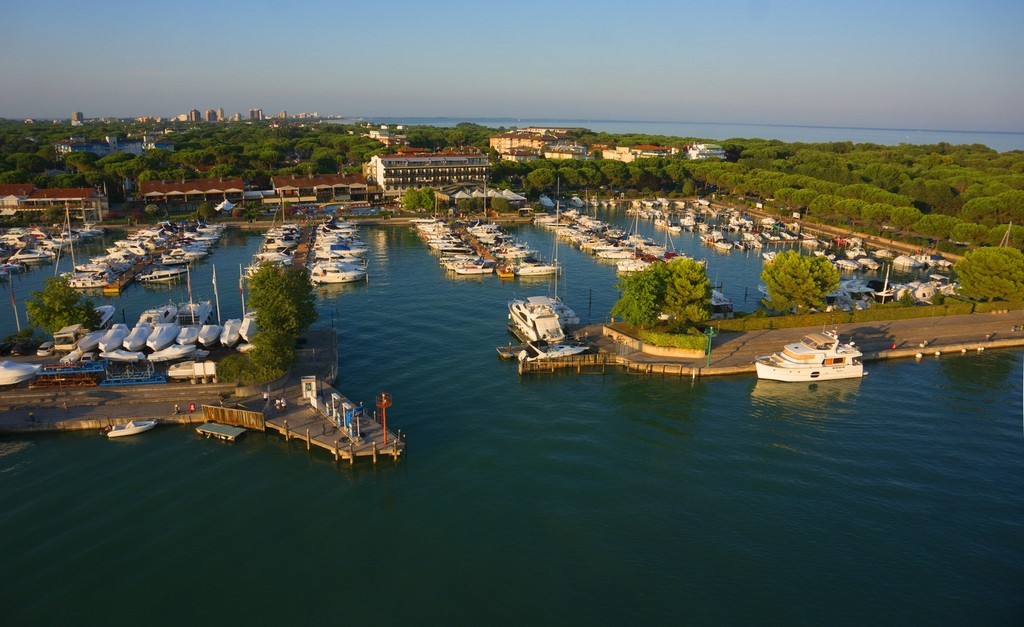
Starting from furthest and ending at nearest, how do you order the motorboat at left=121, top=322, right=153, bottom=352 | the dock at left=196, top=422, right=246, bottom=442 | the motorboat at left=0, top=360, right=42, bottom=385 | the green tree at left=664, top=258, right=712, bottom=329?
the green tree at left=664, top=258, right=712, bottom=329 → the motorboat at left=121, top=322, right=153, bottom=352 → the motorboat at left=0, top=360, right=42, bottom=385 → the dock at left=196, top=422, right=246, bottom=442

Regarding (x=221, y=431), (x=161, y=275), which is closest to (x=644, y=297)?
(x=221, y=431)

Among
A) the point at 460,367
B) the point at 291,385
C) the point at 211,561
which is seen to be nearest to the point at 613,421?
the point at 460,367

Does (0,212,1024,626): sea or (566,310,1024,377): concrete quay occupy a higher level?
(566,310,1024,377): concrete quay

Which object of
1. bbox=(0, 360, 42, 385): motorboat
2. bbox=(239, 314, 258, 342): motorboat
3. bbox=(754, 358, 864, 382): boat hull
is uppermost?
bbox=(239, 314, 258, 342): motorboat

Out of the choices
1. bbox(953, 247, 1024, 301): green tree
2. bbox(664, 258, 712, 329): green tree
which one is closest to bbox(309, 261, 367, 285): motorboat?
bbox(664, 258, 712, 329): green tree

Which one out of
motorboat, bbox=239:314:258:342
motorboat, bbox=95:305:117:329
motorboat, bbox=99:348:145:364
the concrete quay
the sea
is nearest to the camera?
the sea

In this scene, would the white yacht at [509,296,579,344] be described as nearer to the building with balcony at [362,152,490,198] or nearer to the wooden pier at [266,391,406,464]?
the wooden pier at [266,391,406,464]

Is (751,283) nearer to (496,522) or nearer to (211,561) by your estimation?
(496,522)
